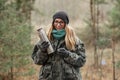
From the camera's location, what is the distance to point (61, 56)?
4.79m

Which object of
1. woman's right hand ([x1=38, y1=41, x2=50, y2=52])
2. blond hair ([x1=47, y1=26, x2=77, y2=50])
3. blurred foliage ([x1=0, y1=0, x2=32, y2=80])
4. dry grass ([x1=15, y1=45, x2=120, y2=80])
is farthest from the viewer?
dry grass ([x1=15, y1=45, x2=120, y2=80])

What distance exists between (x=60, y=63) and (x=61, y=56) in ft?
0.32

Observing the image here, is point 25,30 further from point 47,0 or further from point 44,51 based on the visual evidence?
point 47,0

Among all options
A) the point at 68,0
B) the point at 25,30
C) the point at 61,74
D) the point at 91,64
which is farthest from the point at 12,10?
the point at 68,0

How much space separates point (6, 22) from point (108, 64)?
654cm

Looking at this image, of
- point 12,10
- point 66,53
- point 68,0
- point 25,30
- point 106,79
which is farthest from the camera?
point 68,0

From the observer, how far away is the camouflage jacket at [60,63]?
15.7 feet

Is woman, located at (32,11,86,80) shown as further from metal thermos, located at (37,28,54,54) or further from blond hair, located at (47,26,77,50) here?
metal thermos, located at (37,28,54,54)

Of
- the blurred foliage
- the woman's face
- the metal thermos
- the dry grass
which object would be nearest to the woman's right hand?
the metal thermos

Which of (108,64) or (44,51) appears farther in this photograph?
(108,64)

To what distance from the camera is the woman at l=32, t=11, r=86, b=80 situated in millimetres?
4770

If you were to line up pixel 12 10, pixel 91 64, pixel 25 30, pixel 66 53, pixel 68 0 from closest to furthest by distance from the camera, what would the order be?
pixel 66 53 < pixel 25 30 < pixel 12 10 < pixel 91 64 < pixel 68 0

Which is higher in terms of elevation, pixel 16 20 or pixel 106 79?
pixel 16 20

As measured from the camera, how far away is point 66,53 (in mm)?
4691
